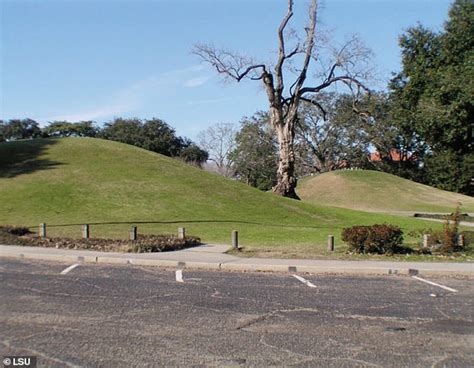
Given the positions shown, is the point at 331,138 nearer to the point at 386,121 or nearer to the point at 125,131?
the point at 386,121

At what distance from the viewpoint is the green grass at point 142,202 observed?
23797 mm

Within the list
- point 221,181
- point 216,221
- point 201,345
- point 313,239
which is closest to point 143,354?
point 201,345

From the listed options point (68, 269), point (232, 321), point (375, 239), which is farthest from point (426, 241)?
point (232, 321)

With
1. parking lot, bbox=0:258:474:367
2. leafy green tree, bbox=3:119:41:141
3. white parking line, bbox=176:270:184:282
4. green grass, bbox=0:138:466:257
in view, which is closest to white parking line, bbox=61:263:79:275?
parking lot, bbox=0:258:474:367

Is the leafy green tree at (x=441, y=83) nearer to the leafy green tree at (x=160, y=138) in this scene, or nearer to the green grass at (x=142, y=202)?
the green grass at (x=142, y=202)

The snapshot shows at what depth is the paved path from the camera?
13.1 metres

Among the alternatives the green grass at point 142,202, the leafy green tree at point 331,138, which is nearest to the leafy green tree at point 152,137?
the leafy green tree at point 331,138

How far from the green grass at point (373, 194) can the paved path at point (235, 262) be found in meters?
38.7

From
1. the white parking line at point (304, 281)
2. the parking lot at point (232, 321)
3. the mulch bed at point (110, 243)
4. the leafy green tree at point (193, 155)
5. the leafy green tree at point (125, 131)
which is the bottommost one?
the parking lot at point (232, 321)

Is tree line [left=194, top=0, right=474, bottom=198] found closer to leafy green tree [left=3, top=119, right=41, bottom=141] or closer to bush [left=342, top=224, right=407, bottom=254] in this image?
bush [left=342, top=224, right=407, bottom=254]

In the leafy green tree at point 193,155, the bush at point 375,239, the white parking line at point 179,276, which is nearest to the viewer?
the white parking line at point 179,276

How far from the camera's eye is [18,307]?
26.8ft

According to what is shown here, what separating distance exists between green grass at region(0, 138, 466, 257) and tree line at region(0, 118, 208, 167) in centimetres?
4300

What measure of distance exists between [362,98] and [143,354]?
149ft
